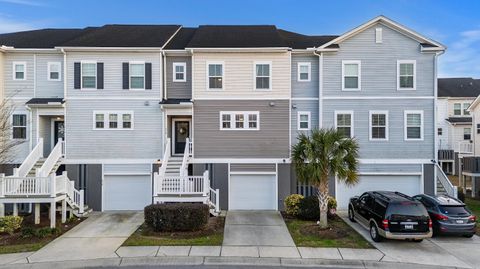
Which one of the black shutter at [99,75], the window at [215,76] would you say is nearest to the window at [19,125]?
the black shutter at [99,75]

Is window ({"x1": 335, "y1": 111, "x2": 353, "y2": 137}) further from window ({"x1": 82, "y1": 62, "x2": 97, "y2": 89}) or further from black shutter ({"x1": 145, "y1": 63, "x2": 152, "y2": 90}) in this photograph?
window ({"x1": 82, "y1": 62, "x2": 97, "y2": 89})

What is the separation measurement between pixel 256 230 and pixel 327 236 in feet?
9.96

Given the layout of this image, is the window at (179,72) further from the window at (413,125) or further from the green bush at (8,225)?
the window at (413,125)

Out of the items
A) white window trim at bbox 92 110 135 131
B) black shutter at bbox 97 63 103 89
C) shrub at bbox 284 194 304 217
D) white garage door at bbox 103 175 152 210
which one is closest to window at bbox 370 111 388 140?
shrub at bbox 284 194 304 217

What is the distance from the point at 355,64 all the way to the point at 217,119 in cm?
856

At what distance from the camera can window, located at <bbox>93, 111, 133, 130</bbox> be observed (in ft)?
64.7

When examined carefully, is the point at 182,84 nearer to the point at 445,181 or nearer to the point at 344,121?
the point at 344,121

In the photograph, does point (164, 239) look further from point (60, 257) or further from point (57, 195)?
point (57, 195)

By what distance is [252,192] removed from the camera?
65.7 feet

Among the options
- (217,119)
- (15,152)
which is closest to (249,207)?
(217,119)

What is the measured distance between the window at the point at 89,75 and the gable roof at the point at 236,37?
5.52 meters

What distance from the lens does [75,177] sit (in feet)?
64.0

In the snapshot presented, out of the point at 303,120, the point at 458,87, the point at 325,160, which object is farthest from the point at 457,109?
the point at 325,160

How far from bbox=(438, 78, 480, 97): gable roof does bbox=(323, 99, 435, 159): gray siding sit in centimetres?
2377
